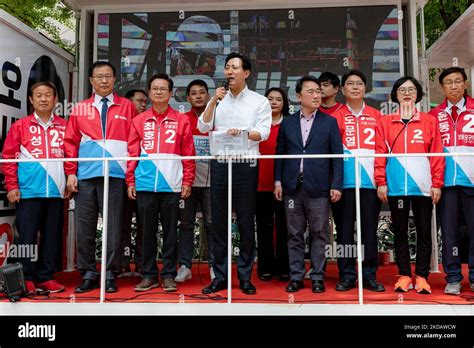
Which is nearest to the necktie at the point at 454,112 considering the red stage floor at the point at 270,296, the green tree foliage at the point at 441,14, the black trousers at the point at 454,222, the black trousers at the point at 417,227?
the black trousers at the point at 454,222

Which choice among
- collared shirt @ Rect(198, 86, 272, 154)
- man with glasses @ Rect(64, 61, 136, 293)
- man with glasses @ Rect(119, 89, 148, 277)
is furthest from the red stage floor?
collared shirt @ Rect(198, 86, 272, 154)

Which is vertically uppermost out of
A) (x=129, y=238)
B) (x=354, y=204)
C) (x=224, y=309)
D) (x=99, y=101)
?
(x=99, y=101)

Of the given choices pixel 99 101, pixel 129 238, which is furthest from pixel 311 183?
pixel 129 238

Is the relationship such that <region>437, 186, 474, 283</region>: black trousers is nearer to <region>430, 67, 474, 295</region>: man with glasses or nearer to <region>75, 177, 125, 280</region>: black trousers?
<region>430, 67, 474, 295</region>: man with glasses

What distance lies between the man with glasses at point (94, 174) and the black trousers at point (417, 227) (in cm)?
248

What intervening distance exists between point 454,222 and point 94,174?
320 cm

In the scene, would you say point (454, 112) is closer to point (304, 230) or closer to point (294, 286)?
point (304, 230)

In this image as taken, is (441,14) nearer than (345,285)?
No

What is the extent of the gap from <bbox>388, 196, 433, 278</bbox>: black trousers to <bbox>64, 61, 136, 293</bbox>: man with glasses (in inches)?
97.5

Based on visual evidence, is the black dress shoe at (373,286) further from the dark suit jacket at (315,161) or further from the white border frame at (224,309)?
the dark suit jacket at (315,161)

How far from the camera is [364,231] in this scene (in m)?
4.32

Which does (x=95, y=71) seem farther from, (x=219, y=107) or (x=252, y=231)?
(x=252, y=231)
